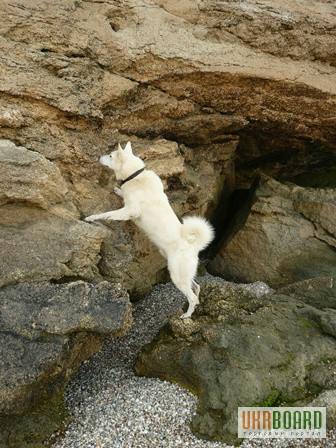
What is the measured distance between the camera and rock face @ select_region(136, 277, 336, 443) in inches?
178

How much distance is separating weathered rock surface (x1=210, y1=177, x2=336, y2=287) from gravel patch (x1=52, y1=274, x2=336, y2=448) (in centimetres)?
343

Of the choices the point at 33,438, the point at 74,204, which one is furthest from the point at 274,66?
the point at 33,438

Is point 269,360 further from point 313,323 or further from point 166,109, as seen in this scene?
point 166,109

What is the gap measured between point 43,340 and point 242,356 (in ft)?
8.51

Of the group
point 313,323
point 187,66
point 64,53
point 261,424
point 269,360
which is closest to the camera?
point 261,424

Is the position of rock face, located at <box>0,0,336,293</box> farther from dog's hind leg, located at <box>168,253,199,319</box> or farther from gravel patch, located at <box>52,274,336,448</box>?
gravel patch, located at <box>52,274,336,448</box>

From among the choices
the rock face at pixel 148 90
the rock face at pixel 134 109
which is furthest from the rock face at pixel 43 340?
the rock face at pixel 148 90

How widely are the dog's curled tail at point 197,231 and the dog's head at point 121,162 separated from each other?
48.3 inches

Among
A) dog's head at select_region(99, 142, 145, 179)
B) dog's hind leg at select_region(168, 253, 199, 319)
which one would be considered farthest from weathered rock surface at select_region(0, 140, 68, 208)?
dog's hind leg at select_region(168, 253, 199, 319)

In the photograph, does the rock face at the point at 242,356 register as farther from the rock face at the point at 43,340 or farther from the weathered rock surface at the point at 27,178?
the weathered rock surface at the point at 27,178

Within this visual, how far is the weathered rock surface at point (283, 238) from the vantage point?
777 cm

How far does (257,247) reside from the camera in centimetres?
803

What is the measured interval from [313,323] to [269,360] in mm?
1032

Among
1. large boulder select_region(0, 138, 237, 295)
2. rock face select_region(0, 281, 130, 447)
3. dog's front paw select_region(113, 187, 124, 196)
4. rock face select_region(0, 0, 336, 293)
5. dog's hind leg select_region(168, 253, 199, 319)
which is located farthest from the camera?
dog's front paw select_region(113, 187, 124, 196)
